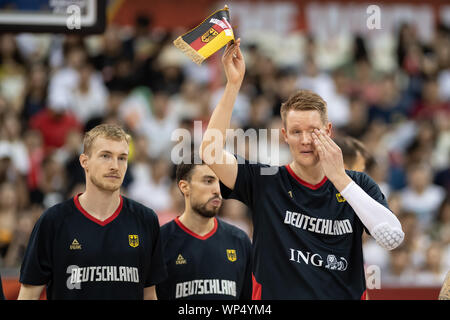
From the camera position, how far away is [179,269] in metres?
6.02

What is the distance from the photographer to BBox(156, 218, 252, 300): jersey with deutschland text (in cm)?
597

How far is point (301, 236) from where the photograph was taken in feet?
15.6

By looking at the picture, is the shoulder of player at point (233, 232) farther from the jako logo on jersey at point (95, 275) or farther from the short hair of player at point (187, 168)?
the jako logo on jersey at point (95, 275)

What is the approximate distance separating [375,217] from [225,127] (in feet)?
3.53

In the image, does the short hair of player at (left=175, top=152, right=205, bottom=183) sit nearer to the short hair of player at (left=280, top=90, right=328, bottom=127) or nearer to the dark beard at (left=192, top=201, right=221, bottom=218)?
the dark beard at (left=192, top=201, right=221, bottom=218)

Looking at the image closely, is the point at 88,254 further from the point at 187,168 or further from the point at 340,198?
the point at 340,198

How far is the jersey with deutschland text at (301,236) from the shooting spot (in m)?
4.68

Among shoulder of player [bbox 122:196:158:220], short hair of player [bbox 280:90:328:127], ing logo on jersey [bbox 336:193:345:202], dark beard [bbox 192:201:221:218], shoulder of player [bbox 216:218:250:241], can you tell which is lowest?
shoulder of player [bbox 216:218:250:241]

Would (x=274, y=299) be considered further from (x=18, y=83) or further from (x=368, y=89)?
(x=368, y=89)

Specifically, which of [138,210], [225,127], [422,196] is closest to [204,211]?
[138,210]

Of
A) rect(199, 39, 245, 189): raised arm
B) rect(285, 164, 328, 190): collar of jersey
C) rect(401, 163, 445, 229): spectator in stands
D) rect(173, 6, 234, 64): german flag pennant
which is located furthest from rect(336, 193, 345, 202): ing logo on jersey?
rect(401, 163, 445, 229): spectator in stands

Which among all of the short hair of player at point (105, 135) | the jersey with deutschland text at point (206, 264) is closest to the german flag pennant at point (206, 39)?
the short hair of player at point (105, 135)

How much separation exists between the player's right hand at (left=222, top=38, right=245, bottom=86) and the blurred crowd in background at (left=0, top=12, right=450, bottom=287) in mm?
5136

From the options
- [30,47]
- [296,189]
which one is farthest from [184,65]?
[296,189]
